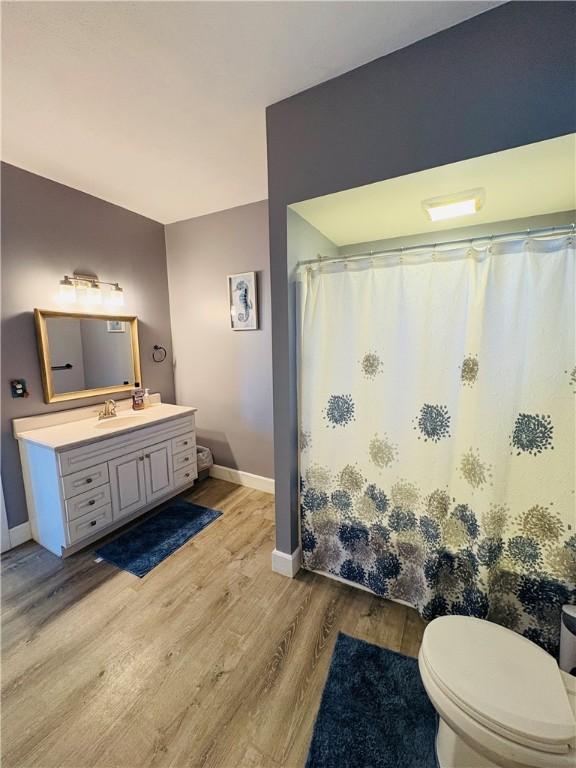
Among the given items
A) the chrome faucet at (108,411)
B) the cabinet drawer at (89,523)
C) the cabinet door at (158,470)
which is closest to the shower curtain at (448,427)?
the cabinet door at (158,470)

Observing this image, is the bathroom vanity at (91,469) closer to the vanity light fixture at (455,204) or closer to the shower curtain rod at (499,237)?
the shower curtain rod at (499,237)

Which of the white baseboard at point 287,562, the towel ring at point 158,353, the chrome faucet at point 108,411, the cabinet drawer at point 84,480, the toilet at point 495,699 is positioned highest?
the towel ring at point 158,353

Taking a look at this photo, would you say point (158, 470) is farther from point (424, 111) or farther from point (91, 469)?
point (424, 111)

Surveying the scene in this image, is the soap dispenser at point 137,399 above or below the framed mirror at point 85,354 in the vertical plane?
below

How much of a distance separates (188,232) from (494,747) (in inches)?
143

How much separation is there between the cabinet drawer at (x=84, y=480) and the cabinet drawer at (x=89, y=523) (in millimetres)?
182

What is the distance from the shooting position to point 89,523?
205 cm

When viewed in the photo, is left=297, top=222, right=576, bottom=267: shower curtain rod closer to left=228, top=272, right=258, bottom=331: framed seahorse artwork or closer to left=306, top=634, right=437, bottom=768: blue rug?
left=228, top=272, right=258, bottom=331: framed seahorse artwork

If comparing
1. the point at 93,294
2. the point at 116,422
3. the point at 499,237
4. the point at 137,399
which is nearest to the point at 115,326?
the point at 93,294

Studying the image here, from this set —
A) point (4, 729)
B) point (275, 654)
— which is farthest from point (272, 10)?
point (4, 729)

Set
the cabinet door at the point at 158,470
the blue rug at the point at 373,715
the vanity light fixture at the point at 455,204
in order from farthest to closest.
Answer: the cabinet door at the point at 158,470 < the vanity light fixture at the point at 455,204 < the blue rug at the point at 373,715

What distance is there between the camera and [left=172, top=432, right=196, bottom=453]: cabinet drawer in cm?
265

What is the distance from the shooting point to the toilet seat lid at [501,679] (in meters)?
0.85

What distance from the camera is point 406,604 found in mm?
1651
